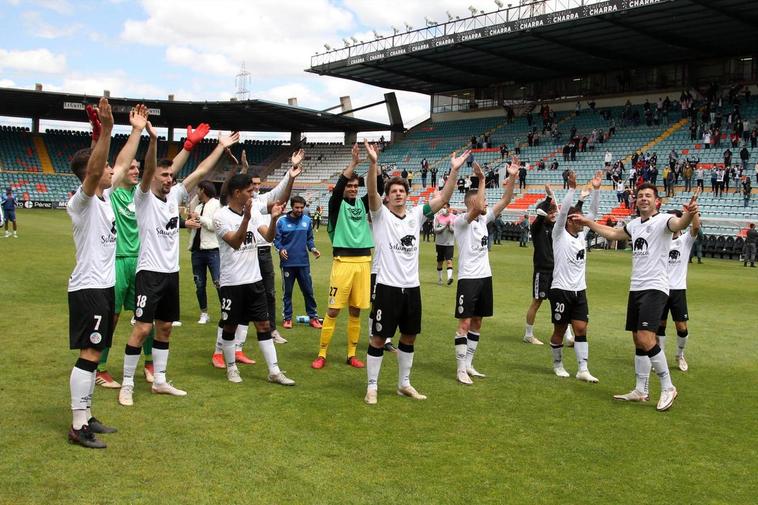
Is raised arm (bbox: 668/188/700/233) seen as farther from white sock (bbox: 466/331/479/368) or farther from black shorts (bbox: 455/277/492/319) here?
white sock (bbox: 466/331/479/368)

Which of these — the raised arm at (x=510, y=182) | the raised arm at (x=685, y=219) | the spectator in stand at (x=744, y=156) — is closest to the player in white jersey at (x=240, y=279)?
the raised arm at (x=510, y=182)

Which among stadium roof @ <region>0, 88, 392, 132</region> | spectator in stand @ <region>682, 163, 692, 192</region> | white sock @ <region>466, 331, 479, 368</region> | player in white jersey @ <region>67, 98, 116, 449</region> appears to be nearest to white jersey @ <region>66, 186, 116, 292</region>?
player in white jersey @ <region>67, 98, 116, 449</region>

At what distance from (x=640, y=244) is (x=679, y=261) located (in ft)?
6.24

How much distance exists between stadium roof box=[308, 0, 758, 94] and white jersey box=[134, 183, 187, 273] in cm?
3217

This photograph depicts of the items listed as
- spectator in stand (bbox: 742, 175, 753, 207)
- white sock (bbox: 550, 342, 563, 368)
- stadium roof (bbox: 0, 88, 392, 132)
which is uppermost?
stadium roof (bbox: 0, 88, 392, 132)

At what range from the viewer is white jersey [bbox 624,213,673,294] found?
7211mm

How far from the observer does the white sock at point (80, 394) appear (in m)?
5.50

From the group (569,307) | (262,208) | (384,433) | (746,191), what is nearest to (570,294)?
(569,307)

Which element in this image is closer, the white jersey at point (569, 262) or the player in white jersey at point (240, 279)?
the player in white jersey at point (240, 279)

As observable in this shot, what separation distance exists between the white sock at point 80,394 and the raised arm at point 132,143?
5.23 ft

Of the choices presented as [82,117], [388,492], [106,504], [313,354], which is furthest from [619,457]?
[82,117]

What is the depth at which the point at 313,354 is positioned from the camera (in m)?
9.24

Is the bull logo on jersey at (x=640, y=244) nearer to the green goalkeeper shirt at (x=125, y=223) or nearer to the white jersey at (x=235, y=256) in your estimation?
the white jersey at (x=235, y=256)

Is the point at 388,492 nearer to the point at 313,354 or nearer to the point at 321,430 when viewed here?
the point at 321,430
